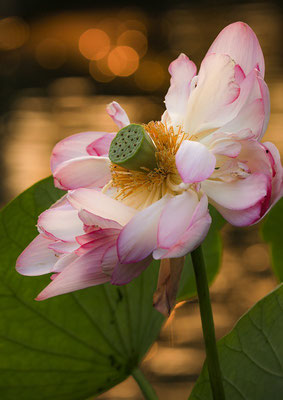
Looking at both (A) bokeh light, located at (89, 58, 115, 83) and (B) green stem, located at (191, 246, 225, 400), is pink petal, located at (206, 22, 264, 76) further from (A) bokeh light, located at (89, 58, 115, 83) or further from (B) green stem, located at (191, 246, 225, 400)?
(A) bokeh light, located at (89, 58, 115, 83)

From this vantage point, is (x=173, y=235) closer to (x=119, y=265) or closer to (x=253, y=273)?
(x=119, y=265)

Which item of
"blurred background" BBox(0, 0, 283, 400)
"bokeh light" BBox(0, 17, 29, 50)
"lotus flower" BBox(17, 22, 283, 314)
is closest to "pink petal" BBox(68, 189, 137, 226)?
"lotus flower" BBox(17, 22, 283, 314)

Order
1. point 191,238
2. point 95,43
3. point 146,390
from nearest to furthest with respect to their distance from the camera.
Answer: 1. point 191,238
2. point 146,390
3. point 95,43

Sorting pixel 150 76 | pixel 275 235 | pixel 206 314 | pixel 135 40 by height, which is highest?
pixel 206 314

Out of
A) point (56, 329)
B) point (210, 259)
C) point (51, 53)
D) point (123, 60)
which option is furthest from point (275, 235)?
point (51, 53)

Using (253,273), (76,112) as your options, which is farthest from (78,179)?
(76,112)

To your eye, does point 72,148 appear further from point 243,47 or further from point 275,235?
point 275,235
